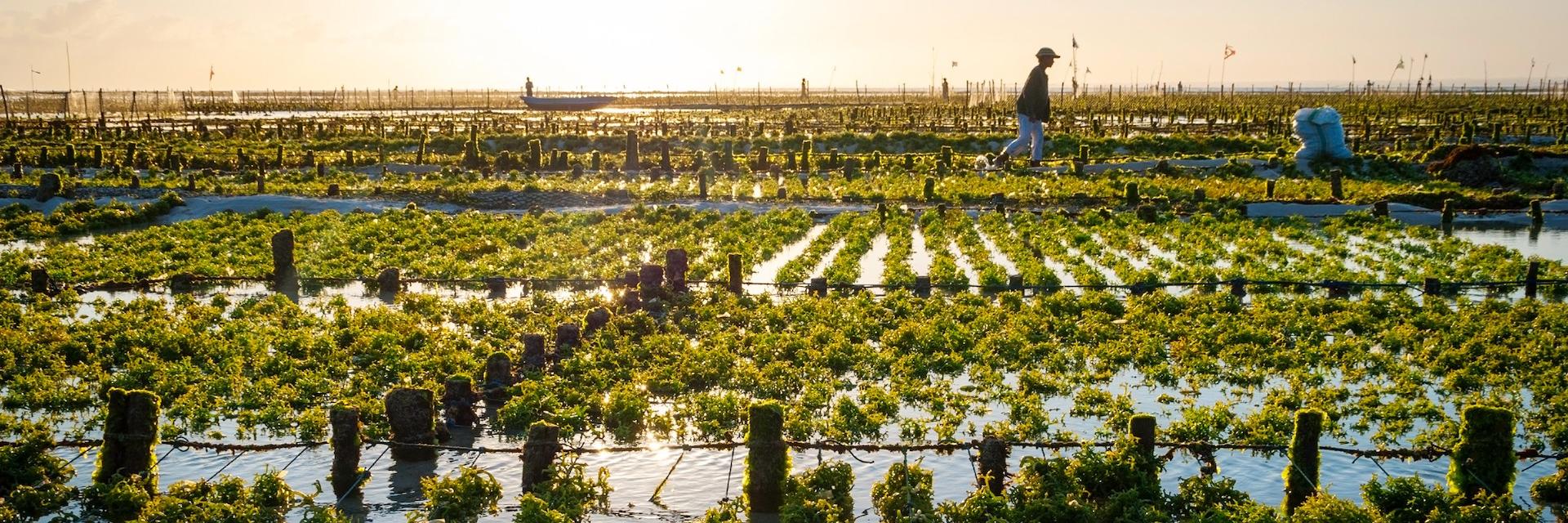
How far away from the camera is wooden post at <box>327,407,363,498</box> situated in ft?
35.3

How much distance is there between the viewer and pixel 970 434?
12.6 m

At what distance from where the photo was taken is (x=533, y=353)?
595 inches

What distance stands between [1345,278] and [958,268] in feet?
23.0

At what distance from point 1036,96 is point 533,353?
31.5m

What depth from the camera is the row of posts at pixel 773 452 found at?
996 centimetres

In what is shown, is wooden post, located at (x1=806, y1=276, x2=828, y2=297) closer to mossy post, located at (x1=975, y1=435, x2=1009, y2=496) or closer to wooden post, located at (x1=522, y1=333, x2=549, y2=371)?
wooden post, located at (x1=522, y1=333, x2=549, y2=371)

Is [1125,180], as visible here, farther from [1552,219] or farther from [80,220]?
[80,220]

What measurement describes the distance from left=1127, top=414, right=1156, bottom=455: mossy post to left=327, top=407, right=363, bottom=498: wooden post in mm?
7228

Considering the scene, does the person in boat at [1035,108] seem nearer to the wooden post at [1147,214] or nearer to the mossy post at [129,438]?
the wooden post at [1147,214]

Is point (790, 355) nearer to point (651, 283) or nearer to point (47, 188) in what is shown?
point (651, 283)

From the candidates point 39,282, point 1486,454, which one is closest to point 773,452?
point 1486,454

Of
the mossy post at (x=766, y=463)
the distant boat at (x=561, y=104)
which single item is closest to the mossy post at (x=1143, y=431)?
the mossy post at (x=766, y=463)

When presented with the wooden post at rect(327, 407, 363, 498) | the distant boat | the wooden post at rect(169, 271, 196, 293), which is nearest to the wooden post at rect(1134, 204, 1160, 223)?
the wooden post at rect(169, 271, 196, 293)

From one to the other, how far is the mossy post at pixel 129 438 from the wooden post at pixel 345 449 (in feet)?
5.23
